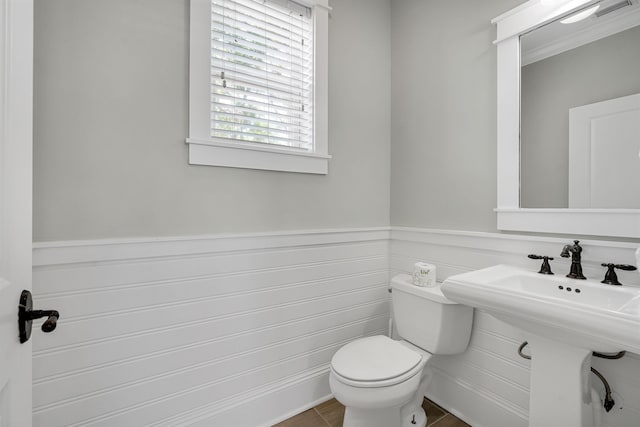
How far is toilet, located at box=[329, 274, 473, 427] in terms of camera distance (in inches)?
49.5

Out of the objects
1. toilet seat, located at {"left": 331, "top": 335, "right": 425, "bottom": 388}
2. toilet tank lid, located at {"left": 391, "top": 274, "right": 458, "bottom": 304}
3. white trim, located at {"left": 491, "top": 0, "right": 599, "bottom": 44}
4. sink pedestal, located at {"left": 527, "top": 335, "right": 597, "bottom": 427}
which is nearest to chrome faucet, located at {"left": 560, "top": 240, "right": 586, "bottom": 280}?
sink pedestal, located at {"left": 527, "top": 335, "right": 597, "bottom": 427}

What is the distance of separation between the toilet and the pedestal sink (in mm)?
403

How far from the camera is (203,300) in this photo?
1.41m

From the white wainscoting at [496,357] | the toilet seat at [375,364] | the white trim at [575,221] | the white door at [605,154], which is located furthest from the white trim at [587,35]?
the toilet seat at [375,364]

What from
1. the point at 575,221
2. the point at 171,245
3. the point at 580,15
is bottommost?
the point at 171,245

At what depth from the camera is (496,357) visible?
4.95 ft

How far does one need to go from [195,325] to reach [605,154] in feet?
6.27

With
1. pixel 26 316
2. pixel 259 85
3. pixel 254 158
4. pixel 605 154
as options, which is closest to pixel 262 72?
pixel 259 85

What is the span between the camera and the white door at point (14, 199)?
1.93 ft

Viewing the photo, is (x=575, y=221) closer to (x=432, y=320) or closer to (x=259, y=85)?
(x=432, y=320)

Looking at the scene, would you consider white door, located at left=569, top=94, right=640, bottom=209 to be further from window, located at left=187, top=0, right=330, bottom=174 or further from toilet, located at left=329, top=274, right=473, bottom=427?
window, located at left=187, top=0, right=330, bottom=174

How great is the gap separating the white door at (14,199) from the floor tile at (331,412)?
1.35 m

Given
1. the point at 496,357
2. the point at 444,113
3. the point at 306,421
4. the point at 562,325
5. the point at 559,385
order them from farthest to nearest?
the point at 444,113
the point at 306,421
the point at 496,357
the point at 559,385
the point at 562,325

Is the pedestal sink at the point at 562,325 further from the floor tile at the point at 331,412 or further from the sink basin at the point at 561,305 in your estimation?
the floor tile at the point at 331,412
